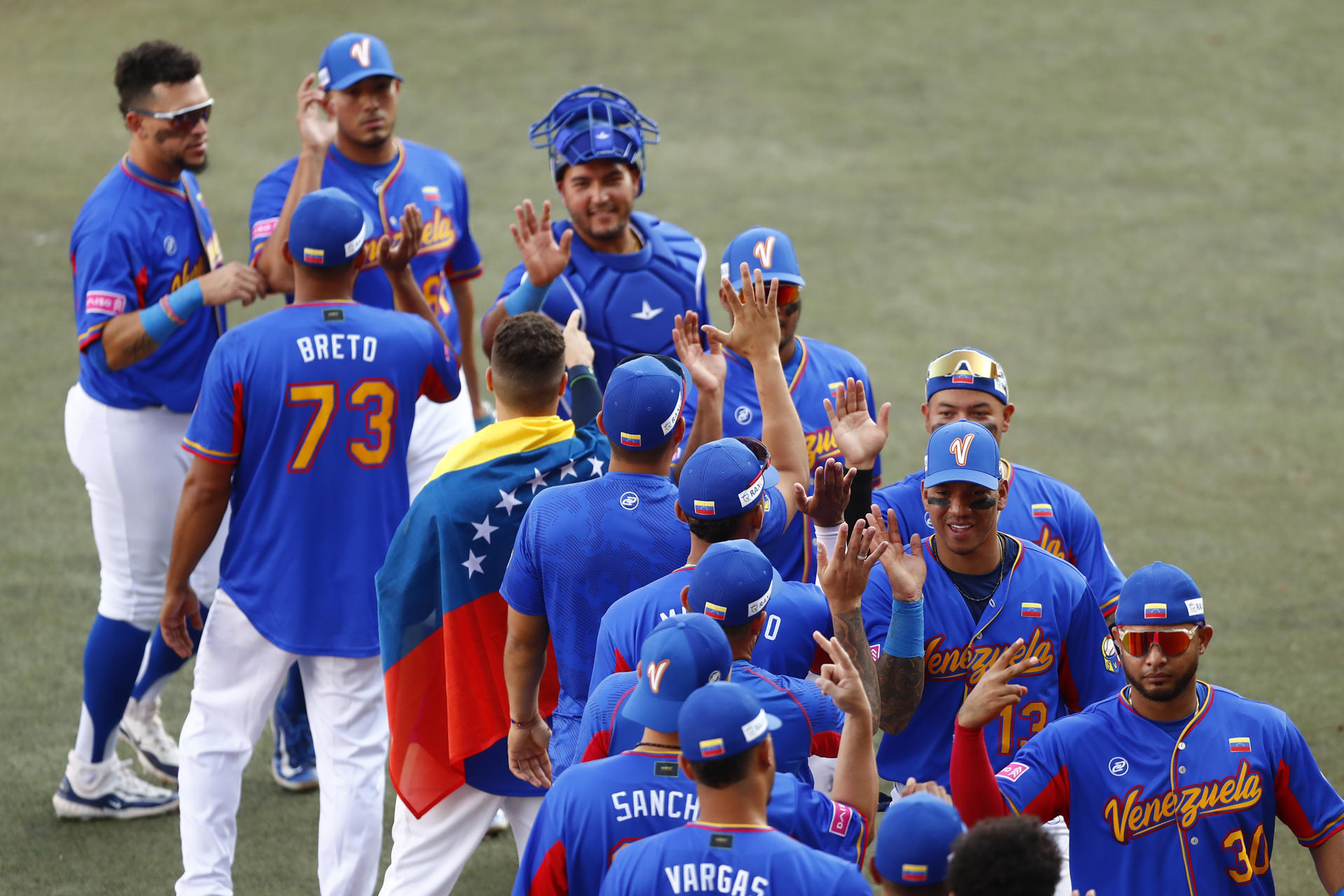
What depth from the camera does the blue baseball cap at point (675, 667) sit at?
9.73ft

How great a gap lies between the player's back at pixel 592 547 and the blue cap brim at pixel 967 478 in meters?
0.70

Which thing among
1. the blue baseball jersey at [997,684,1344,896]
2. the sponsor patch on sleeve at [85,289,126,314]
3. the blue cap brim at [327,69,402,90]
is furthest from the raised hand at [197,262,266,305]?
the blue baseball jersey at [997,684,1344,896]

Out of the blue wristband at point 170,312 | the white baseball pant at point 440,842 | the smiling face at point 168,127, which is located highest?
the smiling face at point 168,127

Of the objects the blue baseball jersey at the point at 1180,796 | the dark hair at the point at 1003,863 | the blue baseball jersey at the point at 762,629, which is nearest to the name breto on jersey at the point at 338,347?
the blue baseball jersey at the point at 762,629

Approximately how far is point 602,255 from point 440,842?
2227mm

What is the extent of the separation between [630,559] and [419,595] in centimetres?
83

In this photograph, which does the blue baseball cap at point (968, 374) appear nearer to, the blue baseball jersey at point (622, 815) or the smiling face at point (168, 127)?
the blue baseball jersey at point (622, 815)

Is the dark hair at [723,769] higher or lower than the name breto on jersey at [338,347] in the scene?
lower

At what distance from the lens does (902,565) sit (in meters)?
3.88

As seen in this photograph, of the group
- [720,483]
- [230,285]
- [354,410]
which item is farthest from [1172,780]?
[230,285]

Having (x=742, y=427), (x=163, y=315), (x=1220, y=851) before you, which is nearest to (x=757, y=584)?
(x=1220, y=851)

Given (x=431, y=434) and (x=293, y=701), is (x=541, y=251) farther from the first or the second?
(x=293, y=701)

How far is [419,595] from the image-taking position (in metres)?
4.39

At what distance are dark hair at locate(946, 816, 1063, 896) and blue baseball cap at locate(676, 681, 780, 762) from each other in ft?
1.41
